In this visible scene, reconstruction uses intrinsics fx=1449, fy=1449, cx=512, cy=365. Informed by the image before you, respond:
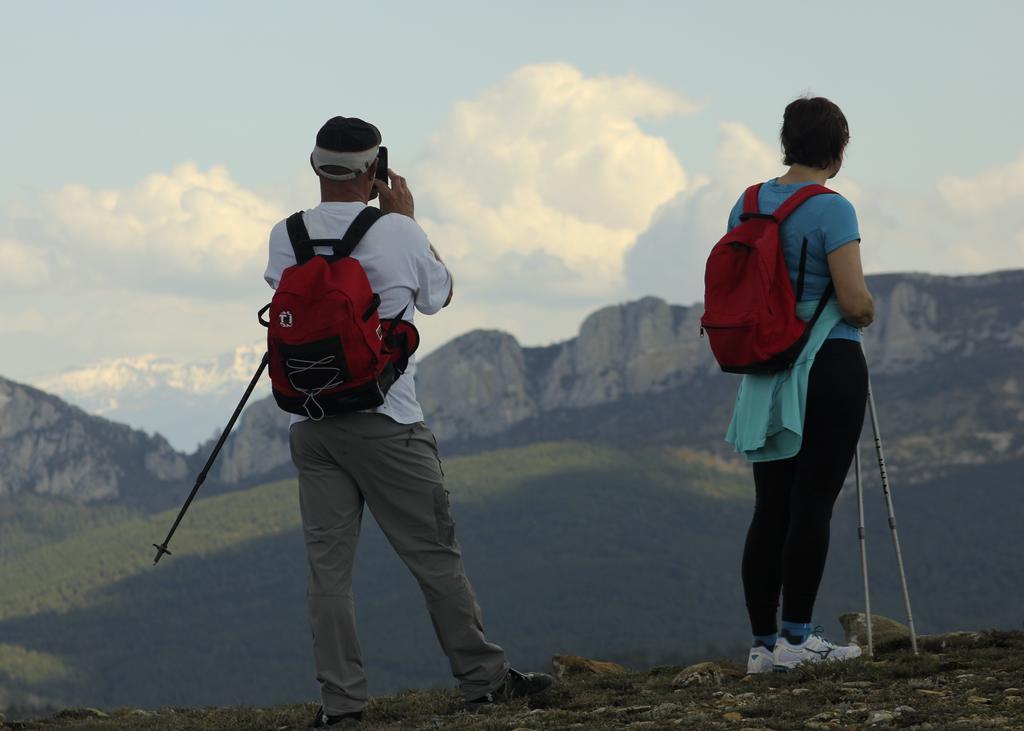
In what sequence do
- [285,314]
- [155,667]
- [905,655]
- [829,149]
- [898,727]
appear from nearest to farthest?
[898,727], [285,314], [829,149], [905,655], [155,667]

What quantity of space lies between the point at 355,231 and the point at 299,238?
12.6 inches

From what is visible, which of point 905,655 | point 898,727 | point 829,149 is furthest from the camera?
point 905,655

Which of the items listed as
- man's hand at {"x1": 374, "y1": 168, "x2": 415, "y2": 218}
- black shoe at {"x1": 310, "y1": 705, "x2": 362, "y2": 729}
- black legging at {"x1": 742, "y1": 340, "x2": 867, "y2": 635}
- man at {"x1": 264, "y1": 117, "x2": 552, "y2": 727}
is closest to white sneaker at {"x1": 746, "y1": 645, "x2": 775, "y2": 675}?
black legging at {"x1": 742, "y1": 340, "x2": 867, "y2": 635}

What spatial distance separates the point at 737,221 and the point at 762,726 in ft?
9.57

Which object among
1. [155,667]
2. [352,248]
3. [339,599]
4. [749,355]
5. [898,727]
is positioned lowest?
[155,667]

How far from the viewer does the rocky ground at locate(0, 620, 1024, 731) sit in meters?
6.98

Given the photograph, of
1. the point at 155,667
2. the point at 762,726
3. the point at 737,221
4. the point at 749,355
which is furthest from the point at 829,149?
the point at 155,667

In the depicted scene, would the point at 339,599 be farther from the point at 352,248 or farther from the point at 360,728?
the point at 352,248

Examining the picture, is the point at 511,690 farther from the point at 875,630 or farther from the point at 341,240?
the point at 875,630

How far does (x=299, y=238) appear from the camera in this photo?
25.6ft

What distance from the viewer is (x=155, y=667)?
656 feet

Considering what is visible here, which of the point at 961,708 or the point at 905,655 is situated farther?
the point at 905,655

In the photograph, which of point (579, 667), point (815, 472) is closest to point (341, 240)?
point (815, 472)

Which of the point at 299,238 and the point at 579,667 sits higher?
the point at 299,238
